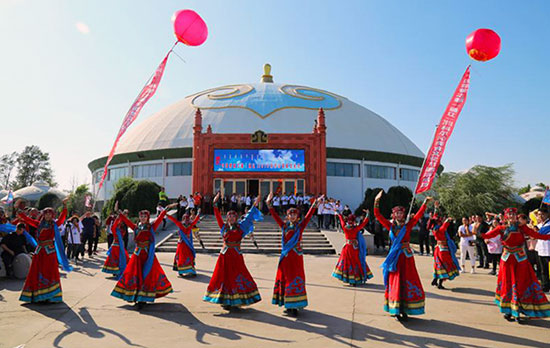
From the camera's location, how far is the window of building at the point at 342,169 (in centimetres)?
3500

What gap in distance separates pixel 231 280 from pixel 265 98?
1299 inches

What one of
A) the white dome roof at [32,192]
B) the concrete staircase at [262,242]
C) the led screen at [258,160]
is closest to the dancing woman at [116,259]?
the concrete staircase at [262,242]

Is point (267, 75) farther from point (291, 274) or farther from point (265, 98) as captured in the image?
point (291, 274)

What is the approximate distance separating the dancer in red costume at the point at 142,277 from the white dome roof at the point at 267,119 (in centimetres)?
2694

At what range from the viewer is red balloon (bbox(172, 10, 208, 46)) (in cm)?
902

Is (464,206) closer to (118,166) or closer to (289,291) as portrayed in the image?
(289,291)

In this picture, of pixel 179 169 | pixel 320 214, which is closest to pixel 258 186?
pixel 320 214

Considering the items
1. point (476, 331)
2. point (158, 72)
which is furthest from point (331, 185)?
point (476, 331)

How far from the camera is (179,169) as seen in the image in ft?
115

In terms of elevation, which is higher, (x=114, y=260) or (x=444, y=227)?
(x=444, y=227)

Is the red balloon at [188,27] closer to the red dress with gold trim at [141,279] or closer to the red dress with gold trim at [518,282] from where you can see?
the red dress with gold trim at [141,279]

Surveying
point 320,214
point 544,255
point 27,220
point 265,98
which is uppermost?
point 265,98

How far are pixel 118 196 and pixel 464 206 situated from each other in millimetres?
24630

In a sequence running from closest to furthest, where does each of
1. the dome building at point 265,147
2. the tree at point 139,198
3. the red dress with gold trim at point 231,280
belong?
the red dress with gold trim at point 231,280 → the dome building at point 265,147 → the tree at point 139,198
